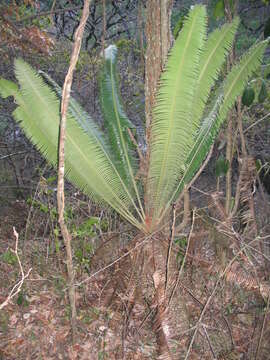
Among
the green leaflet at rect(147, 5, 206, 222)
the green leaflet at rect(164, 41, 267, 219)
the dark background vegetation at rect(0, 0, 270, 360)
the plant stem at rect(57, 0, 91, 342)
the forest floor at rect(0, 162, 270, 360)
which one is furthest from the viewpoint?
the dark background vegetation at rect(0, 0, 270, 360)

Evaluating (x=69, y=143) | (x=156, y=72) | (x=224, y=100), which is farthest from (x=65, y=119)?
(x=224, y=100)

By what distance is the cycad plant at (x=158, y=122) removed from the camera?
2.39 meters

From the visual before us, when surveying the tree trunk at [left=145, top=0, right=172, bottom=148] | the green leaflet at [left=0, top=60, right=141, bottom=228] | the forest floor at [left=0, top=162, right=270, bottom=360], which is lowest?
the forest floor at [left=0, top=162, right=270, bottom=360]

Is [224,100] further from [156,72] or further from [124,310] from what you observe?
[124,310]

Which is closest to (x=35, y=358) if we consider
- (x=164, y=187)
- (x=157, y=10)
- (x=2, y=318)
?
(x=2, y=318)

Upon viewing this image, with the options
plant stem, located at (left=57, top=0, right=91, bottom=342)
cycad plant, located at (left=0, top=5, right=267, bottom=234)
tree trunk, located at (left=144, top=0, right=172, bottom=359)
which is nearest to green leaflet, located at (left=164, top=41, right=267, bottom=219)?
cycad plant, located at (left=0, top=5, right=267, bottom=234)

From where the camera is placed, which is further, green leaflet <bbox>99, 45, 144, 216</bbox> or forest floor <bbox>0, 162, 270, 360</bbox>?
green leaflet <bbox>99, 45, 144, 216</bbox>

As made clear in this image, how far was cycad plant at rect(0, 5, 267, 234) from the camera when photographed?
7.84 ft

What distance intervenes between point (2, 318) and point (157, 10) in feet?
8.77

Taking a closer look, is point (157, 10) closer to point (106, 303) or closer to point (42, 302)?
point (106, 303)

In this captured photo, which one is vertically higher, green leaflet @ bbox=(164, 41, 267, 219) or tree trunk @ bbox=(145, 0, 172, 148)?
tree trunk @ bbox=(145, 0, 172, 148)

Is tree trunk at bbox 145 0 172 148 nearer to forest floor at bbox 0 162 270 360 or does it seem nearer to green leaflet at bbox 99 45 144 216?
green leaflet at bbox 99 45 144 216

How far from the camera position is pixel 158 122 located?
2506mm

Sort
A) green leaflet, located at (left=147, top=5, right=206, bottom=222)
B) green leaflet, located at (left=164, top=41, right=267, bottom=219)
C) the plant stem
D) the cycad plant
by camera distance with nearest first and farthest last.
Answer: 1. the plant stem
2. green leaflet, located at (left=147, top=5, right=206, bottom=222)
3. the cycad plant
4. green leaflet, located at (left=164, top=41, right=267, bottom=219)
